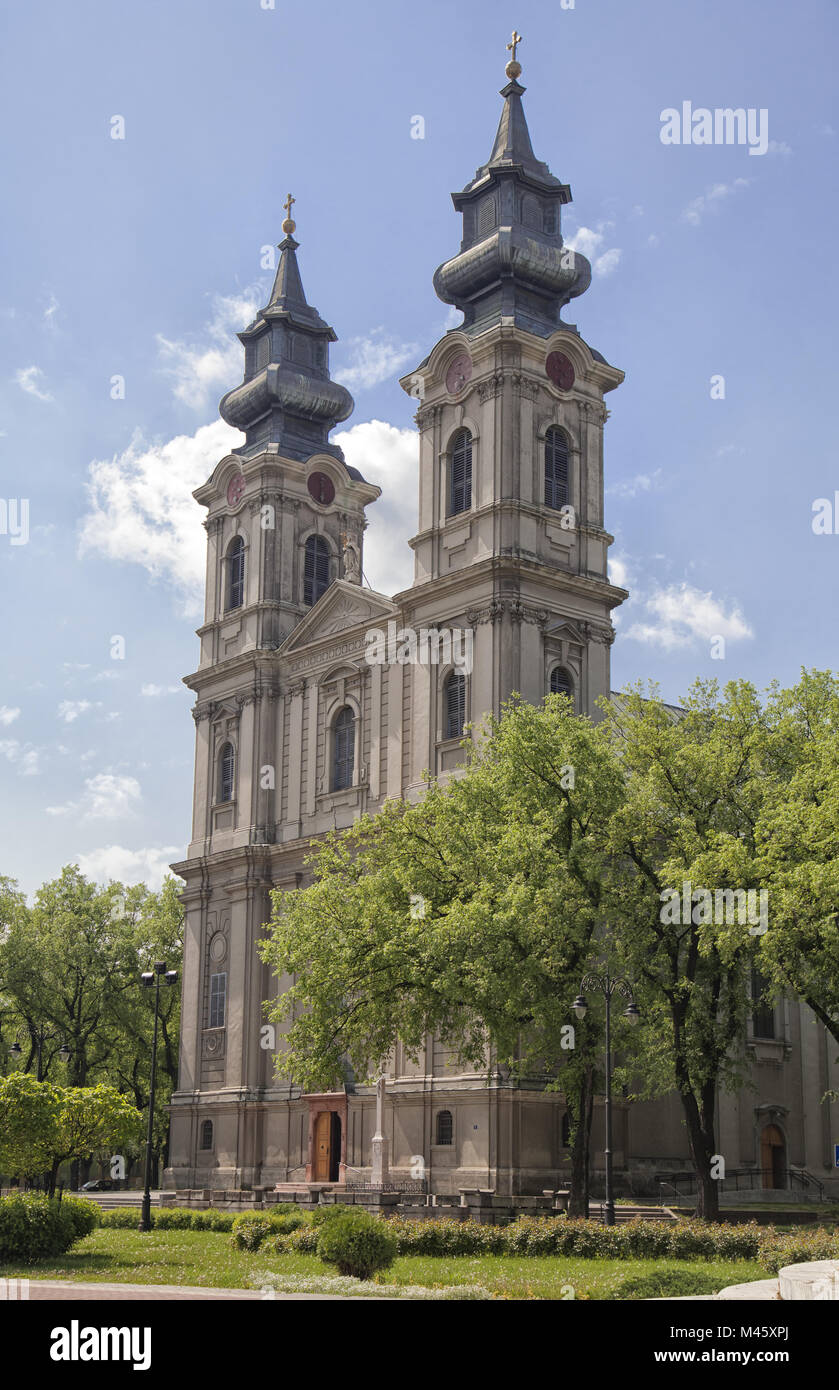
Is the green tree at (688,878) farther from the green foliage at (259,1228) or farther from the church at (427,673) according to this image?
the green foliage at (259,1228)

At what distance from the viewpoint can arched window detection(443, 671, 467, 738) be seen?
48188 millimetres

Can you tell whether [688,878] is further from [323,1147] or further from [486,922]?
A: [323,1147]

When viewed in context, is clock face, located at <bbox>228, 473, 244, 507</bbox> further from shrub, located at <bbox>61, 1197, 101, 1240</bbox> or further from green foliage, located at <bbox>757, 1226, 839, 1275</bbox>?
green foliage, located at <bbox>757, 1226, 839, 1275</bbox>

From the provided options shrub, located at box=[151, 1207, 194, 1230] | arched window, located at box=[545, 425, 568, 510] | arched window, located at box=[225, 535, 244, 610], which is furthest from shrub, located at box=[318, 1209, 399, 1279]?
arched window, located at box=[225, 535, 244, 610]

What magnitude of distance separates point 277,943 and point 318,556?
84.7ft

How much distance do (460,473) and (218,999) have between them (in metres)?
21.1

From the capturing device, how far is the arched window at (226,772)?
59625 mm

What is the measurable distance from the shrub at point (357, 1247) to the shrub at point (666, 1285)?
3751 millimetres

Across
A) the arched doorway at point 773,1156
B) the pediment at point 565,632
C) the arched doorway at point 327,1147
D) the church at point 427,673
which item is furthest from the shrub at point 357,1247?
the arched doorway at point 773,1156

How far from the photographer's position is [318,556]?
6169 cm

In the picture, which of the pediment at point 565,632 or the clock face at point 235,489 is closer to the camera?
the pediment at point 565,632

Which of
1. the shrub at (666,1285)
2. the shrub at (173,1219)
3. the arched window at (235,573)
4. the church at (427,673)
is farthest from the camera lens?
the arched window at (235,573)

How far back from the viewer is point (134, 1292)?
2027 centimetres
